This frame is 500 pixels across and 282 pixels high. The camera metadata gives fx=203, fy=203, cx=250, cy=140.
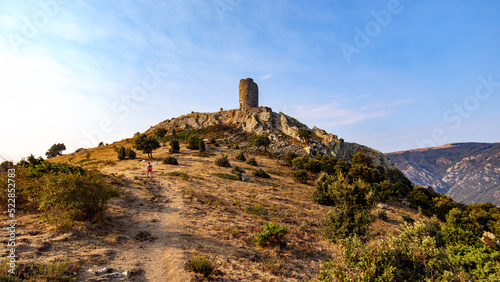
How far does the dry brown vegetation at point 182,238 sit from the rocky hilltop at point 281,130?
34825mm

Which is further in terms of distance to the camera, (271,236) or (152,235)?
(271,236)

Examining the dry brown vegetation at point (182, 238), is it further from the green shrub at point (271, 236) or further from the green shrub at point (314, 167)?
the green shrub at point (314, 167)

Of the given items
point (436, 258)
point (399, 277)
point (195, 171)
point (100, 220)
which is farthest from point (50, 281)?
point (195, 171)

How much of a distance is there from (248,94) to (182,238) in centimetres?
6327

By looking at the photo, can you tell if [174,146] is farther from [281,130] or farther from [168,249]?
[281,130]

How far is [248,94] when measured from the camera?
69.2 metres

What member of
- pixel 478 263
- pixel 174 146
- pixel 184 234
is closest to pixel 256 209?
pixel 184 234

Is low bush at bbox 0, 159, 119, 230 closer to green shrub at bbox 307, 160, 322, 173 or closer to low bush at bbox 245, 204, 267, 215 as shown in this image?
low bush at bbox 245, 204, 267, 215

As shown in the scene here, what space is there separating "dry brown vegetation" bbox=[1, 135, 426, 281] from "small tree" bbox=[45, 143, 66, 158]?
190ft

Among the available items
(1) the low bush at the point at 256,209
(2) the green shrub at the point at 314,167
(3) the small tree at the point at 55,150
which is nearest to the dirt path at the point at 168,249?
(1) the low bush at the point at 256,209

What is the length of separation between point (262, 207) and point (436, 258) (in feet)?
37.8

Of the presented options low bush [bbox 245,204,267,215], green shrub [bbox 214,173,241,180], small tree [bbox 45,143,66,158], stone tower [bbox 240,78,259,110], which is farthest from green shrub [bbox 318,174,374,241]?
small tree [bbox 45,143,66,158]

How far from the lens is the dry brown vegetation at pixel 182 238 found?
6695 millimetres

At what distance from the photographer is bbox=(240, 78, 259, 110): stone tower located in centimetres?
6862
